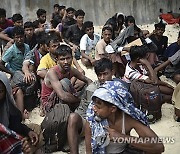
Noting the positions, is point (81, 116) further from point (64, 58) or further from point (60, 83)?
point (64, 58)

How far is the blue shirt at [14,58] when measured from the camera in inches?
230

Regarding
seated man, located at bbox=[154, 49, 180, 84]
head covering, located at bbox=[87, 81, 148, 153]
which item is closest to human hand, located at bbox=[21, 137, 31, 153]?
head covering, located at bbox=[87, 81, 148, 153]

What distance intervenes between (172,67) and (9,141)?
4016mm

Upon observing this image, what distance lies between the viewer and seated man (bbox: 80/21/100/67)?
731 centimetres

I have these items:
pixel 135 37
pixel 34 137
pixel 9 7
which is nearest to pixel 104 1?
pixel 9 7

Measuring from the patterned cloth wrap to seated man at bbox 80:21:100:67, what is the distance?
13.5 feet

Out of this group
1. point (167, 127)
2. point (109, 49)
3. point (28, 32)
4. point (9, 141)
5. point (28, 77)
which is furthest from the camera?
point (28, 32)

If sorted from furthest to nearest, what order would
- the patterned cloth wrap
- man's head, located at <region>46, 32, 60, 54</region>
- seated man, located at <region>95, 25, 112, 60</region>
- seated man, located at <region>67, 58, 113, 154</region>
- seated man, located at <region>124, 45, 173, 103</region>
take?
seated man, located at <region>95, 25, 112, 60</region> < man's head, located at <region>46, 32, 60, 54</region> < seated man, located at <region>124, 45, 173, 103</region> < seated man, located at <region>67, 58, 113, 154</region> < the patterned cloth wrap

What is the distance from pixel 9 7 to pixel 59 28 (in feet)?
9.85

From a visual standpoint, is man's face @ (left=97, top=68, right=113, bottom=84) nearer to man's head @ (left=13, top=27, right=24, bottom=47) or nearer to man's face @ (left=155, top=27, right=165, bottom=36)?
man's head @ (left=13, top=27, right=24, bottom=47)

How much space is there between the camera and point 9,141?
10.3 ft

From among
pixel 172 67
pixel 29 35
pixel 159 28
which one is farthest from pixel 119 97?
pixel 159 28

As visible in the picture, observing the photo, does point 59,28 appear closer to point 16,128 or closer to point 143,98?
point 143,98

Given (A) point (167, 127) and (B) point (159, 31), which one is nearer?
(A) point (167, 127)
